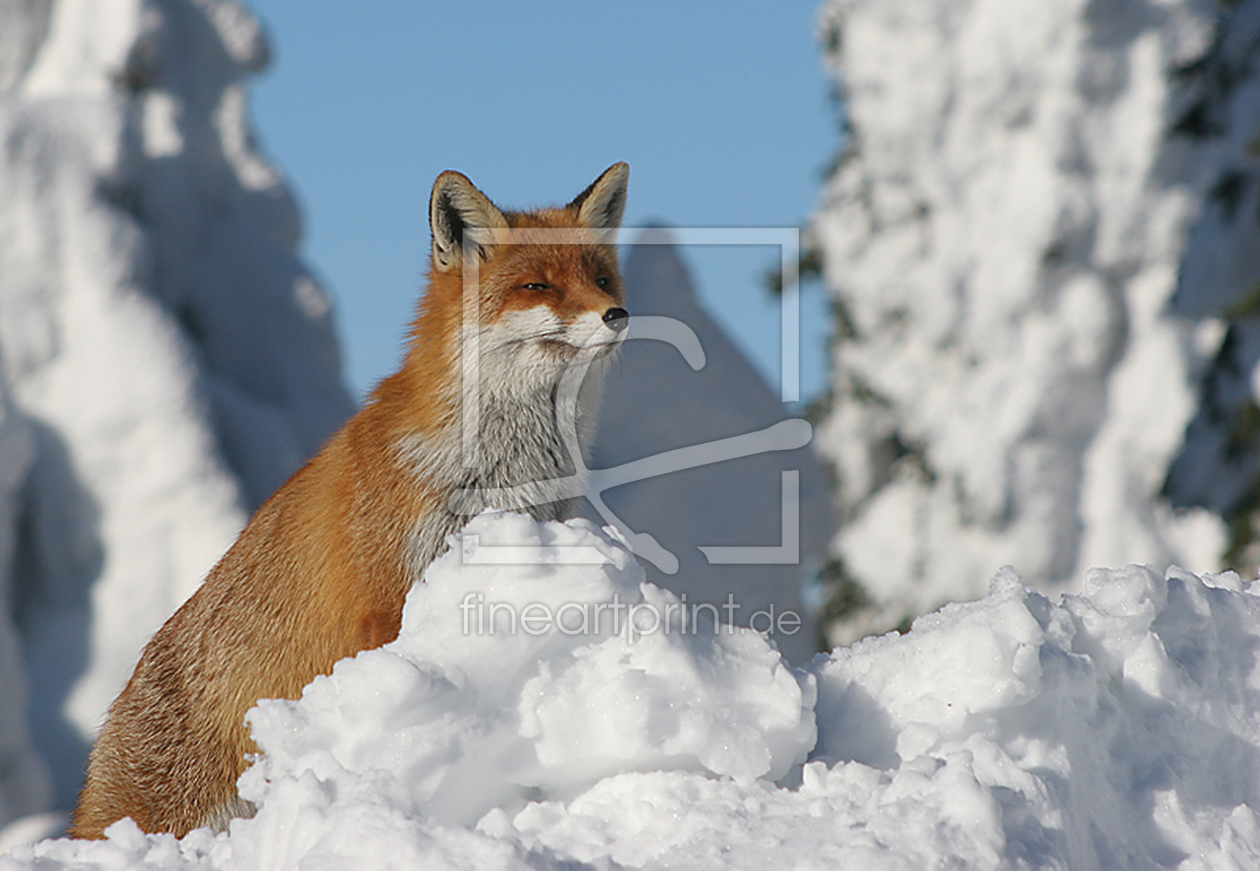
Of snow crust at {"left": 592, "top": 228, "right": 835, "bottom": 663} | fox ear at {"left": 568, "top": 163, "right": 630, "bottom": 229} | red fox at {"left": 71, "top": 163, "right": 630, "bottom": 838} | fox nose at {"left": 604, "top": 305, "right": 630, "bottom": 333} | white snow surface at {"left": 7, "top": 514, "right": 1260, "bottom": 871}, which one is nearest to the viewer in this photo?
white snow surface at {"left": 7, "top": 514, "right": 1260, "bottom": 871}

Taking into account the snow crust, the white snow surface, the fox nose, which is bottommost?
the snow crust

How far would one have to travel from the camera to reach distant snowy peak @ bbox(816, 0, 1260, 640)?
1207 centimetres

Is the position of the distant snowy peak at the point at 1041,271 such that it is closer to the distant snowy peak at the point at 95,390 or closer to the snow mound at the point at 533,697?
the distant snowy peak at the point at 95,390

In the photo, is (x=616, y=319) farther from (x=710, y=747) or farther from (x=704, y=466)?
(x=704, y=466)

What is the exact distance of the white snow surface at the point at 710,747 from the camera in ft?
7.08

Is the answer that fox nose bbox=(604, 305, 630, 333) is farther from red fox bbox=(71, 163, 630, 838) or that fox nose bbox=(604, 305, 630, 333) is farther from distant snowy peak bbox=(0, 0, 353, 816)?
distant snowy peak bbox=(0, 0, 353, 816)

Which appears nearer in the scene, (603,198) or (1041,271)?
(603,198)

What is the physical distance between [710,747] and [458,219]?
8.56ft

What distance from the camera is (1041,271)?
12.6 metres

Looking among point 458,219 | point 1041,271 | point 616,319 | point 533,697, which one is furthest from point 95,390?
point 533,697

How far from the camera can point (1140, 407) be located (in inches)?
488

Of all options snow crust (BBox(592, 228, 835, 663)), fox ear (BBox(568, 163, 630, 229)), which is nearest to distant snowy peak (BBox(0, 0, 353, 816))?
snow crust (BBox(592, 228, 835, 663))

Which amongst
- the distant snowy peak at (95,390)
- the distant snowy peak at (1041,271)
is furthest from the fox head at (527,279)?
the distant snowy peak at (95,390)

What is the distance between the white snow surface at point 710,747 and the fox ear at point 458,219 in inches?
73.4
